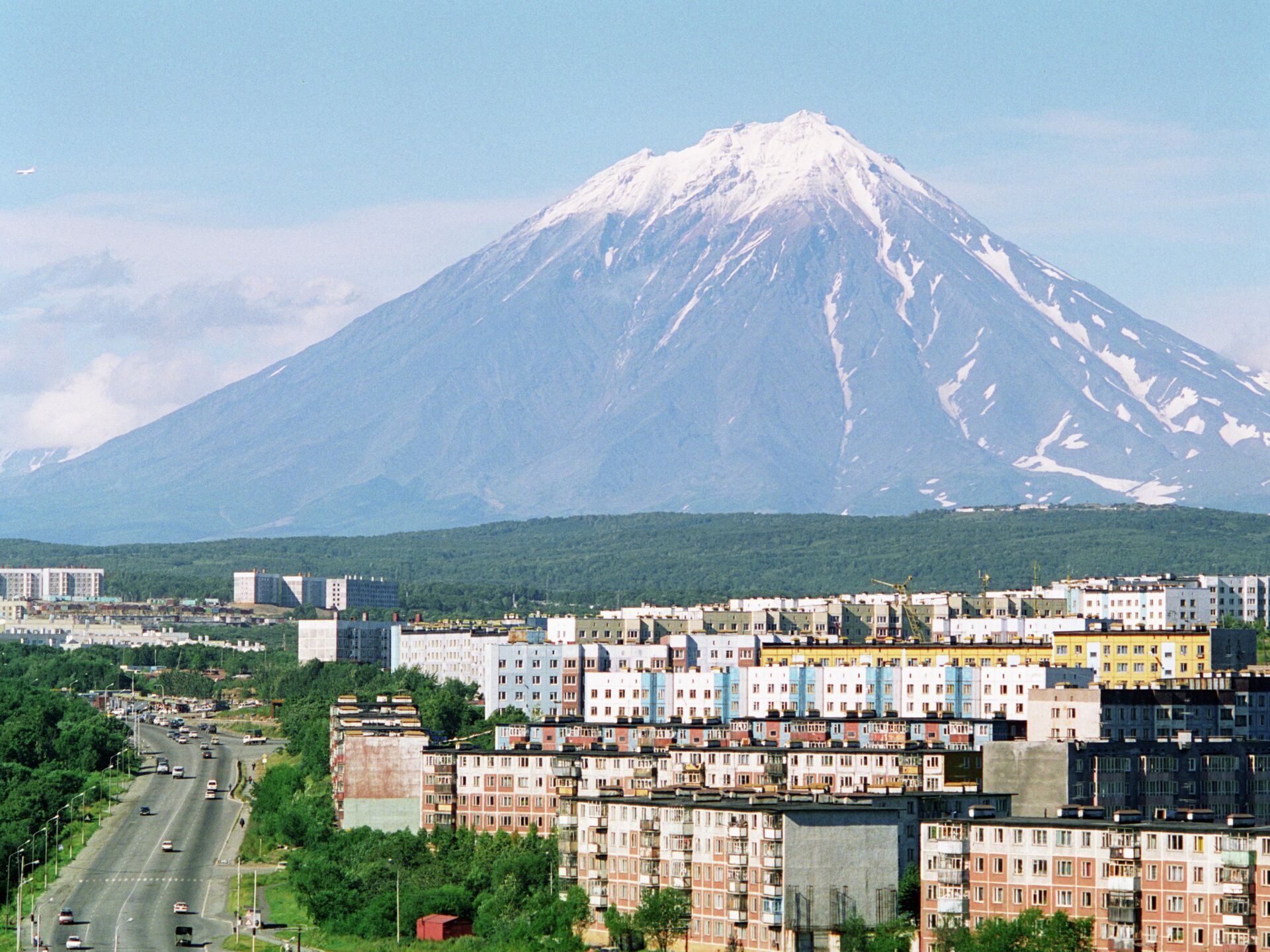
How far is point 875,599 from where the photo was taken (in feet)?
589

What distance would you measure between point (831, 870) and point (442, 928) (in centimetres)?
1673

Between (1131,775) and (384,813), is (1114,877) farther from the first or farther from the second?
(384,813)

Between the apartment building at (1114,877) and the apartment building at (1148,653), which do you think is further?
the apartment building at (1148,653)

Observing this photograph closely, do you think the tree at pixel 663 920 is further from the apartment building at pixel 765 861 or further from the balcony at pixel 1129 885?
the balcony at pixel 1129 885

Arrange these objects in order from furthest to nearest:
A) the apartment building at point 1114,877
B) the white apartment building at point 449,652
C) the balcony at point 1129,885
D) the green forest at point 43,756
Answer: the white apartment building at point 449,652 < the green forest at point 43,756 < the balcony at point 1129,885 < the apartment building at point 1114,877

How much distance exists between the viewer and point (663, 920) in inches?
3145

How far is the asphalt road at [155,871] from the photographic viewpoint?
9538 cm

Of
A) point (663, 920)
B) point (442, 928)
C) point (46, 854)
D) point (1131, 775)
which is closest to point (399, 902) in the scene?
point (442, 928)

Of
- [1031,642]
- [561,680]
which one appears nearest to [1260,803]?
[1031,642]

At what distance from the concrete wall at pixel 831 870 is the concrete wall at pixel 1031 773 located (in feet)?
40.8

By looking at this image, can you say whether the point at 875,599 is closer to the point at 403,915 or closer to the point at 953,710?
the point at 953,710

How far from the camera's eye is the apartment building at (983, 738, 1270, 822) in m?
90.4

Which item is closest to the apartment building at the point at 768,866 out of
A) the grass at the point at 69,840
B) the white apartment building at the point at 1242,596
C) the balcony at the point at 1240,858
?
the balcony at the point at 1240,858

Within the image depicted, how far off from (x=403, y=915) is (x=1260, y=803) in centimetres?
2881
